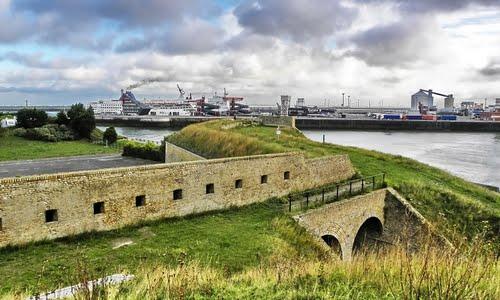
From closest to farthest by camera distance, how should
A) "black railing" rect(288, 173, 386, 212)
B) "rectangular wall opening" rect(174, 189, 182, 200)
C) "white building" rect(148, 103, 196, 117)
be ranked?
"rectangular wall opening" rect(174, 189, 182, 200) < "black railing" rect(288, 173, 386, 212) < "white building" rect(148, 103, 196, 117)

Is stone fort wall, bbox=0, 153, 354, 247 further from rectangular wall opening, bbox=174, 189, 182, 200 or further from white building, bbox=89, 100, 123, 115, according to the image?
white building, bbox=89, 100, 123, 115

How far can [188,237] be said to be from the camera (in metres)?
11.1

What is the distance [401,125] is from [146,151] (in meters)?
86.2

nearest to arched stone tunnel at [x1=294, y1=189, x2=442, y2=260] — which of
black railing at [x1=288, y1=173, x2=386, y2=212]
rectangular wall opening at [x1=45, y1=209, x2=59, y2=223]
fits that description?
black railing at [x1=288, y1=173, x2=386, y2=212]

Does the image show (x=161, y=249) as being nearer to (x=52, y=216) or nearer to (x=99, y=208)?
(x=99, y=208)

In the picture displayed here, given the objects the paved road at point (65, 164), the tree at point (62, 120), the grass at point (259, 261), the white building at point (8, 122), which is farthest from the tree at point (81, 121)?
the grass at point (259, 261)

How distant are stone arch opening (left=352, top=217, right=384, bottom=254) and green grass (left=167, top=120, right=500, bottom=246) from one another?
1696 millimetres

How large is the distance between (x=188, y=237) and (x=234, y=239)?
1244 millimetres

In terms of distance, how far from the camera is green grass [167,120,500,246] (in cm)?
1531

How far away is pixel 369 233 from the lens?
17.0 metres

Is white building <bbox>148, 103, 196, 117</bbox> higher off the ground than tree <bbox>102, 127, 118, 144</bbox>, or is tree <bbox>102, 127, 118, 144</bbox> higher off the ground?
white building <bbox>148, 103, 196, 117</bbox>

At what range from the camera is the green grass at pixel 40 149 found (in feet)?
111

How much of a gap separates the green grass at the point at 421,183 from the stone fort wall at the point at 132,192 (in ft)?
14.7

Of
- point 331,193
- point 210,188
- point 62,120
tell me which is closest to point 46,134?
point 62,120
